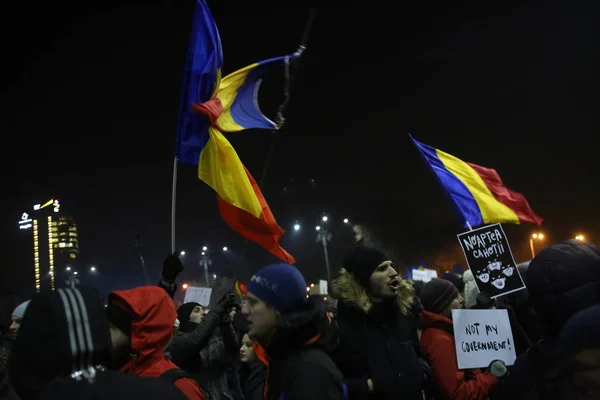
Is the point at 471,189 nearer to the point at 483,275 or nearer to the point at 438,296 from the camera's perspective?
the point at 483,275

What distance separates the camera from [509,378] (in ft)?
9.25

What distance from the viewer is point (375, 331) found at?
13.6 feet

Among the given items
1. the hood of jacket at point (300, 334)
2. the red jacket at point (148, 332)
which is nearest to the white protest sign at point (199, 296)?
the red jacket at point (148, 332)

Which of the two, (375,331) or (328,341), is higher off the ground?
(328,341)

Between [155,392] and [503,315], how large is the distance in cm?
404

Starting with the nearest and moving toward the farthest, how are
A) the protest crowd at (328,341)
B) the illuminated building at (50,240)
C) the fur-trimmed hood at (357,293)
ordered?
1. the protest crowd at (328,341)
2. the fur-trimmed hood at (357,293)
3. the illuminated building at (50,240)

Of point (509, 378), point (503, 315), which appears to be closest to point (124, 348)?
point (509, 378)

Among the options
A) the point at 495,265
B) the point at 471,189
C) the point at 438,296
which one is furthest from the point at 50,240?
the point at 438,296

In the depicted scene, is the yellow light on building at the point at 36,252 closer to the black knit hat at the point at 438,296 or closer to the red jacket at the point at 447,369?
the black knit hat at the point at 438,296

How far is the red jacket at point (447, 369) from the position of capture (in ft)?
13.8

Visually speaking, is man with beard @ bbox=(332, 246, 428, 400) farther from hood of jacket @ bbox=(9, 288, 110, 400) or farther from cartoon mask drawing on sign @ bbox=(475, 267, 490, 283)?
hood of jacket @ bbox=(9, 288, 110, 400)

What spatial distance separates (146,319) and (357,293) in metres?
1.96

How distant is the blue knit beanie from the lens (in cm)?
325

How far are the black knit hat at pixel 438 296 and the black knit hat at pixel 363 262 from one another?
2.68ft
